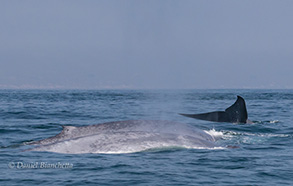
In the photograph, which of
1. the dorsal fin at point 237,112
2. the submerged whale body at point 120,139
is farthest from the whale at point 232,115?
the submerged whale body at point 120,139

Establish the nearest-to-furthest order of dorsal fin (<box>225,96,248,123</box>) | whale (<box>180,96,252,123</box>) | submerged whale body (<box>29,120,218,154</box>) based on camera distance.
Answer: submerged whale body (<box>29,120,218,154</box>)
dorsal fin (<box>225,96,248,123</box>)
whale (<box>180,96,252,123</box>)

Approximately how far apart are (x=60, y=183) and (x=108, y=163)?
1.85m

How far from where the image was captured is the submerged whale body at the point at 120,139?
1088 cm

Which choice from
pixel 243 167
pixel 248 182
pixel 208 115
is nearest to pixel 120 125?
pixel 243 167

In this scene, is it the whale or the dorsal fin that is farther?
the whale

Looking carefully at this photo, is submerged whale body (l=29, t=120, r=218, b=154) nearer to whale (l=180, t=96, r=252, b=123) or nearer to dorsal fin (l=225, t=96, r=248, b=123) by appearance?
dorsal fin (l=225, t=96, r=248, b=123)

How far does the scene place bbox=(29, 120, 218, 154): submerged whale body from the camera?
35.7 ft

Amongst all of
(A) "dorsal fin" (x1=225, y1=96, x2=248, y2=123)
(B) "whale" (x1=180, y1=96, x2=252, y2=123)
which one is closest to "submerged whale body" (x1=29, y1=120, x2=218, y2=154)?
(A) "dorsal fin" (x1=225, y1=96, x2=248, y2=123)

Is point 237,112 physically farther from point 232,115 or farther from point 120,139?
point 120,139

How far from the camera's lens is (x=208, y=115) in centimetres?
1980

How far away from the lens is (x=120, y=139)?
1116 centimetres

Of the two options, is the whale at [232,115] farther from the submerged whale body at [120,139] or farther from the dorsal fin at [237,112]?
the submerged whale body at [120,139]

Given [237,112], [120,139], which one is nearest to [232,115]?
[237,112]

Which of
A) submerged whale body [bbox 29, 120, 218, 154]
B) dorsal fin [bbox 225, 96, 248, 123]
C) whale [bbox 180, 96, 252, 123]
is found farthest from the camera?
whale [bbox 180, 96, 252, 123]
